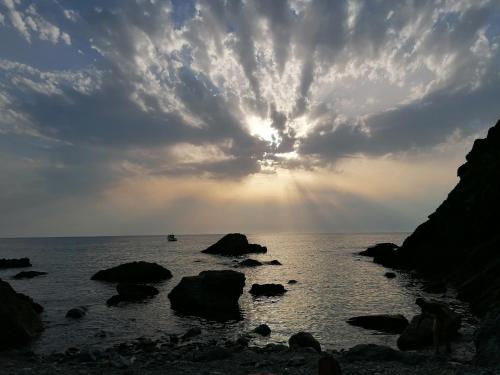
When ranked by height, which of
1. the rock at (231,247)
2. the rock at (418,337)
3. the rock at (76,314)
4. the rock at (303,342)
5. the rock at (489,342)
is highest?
the rock at (231,247)

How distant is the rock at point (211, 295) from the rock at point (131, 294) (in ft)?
20.4

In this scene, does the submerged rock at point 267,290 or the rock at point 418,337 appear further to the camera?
the submerged rock at point 267,290

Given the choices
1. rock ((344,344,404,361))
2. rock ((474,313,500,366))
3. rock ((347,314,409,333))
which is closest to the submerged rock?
rock ((347,314,409,333))

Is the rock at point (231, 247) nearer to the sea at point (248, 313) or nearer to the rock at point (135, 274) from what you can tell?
the rock at point (135, 274)

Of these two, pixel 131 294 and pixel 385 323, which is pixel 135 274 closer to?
pixel 131 294

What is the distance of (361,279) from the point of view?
195 feet

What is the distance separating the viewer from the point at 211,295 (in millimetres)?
34406

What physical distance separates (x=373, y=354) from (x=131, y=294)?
28761mm

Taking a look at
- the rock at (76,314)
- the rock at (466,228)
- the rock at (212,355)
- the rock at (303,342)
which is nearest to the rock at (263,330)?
the rock at (303,342)

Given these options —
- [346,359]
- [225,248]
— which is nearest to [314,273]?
[346,359]

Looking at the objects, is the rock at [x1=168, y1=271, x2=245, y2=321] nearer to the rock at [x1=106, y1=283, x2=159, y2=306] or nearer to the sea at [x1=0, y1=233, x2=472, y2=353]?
the sea at [x1=0, y1=233, x2=472, y2=353]

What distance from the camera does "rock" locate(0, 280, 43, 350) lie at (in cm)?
2292

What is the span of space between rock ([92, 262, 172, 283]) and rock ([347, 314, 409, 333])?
37255 mm

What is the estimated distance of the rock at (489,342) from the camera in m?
14.4
